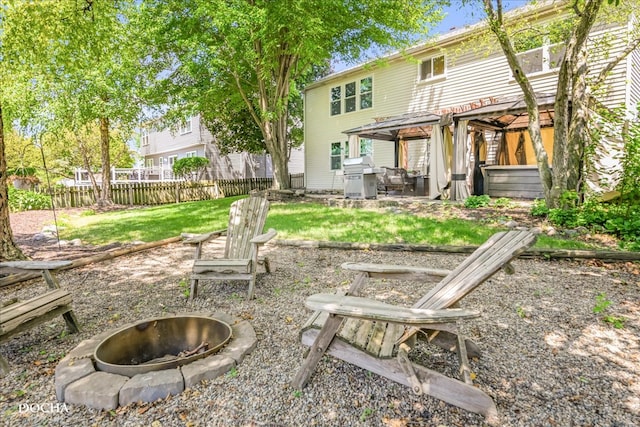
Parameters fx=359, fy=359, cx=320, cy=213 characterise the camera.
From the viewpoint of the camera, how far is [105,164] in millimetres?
13859

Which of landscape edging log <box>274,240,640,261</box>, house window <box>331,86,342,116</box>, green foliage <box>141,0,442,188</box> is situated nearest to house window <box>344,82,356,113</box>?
house window <box>331,86,342,116</box>

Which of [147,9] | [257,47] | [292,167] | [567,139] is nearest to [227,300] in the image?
[567,139]

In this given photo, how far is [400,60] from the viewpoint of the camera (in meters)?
14.3

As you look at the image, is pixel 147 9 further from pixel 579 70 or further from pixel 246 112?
pixel 579 70

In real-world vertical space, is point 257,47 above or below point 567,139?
above

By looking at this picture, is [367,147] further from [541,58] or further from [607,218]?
[607,218]

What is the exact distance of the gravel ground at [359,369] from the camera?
1.96 m

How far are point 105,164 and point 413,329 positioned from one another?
587 inches

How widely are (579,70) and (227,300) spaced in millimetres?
7582

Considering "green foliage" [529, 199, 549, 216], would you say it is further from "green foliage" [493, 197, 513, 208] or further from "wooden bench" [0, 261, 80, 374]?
"wooden bench" [0, 261, 80, 374]

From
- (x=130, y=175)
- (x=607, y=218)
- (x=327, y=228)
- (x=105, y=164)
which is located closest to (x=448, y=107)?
(x=607, y=218)

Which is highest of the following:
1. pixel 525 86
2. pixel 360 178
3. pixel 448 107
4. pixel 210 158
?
pixel 448 107

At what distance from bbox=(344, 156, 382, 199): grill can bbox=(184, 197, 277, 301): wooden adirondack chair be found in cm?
684

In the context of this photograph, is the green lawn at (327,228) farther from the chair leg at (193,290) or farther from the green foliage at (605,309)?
the chair leg at (193,290)
